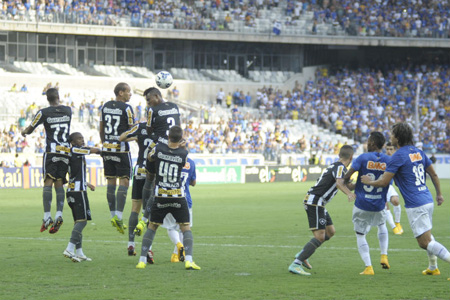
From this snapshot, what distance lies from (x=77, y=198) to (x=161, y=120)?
189cm

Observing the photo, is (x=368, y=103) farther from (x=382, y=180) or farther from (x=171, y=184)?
(x=382, y=180)

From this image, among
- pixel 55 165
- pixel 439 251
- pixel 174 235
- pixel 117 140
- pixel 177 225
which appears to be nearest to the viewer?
pixel 439 251

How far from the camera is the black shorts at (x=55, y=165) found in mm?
15711

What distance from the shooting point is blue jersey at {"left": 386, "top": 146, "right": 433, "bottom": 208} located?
11.4 meters

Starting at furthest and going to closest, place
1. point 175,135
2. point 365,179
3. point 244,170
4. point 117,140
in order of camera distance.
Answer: point 244,170, point 117,140, point 175,135, point 365,179

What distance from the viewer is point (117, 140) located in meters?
15.4

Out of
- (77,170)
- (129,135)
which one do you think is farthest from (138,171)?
(77,170)

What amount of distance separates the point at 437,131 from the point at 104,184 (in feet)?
90.3

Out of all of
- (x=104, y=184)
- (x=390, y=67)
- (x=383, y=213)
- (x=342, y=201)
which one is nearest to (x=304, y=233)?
(x=383, y=213)

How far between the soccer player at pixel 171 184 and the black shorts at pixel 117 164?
120 inches

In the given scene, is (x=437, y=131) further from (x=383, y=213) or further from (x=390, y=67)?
(x=383, y=213)

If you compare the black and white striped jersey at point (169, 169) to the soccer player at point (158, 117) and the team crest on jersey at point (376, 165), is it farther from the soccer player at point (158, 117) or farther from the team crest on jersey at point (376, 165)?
the team crest on jersey at point (376, 165)

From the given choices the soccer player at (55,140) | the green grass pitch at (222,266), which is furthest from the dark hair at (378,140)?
the soccer player at (55,140)

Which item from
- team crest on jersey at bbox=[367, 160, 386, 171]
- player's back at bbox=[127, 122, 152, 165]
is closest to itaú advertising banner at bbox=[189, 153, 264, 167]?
player's back at bbox=[127, 122, 152, 165]
